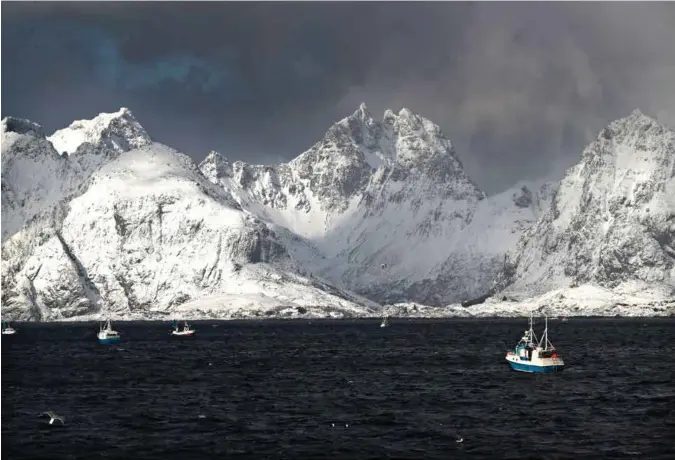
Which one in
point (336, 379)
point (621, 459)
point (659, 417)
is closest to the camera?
point (621, 459)

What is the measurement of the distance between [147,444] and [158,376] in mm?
80143

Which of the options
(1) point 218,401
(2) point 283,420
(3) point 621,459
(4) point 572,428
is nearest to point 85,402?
(1) point 218,401

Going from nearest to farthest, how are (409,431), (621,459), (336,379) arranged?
(621,459) → (409,431) → (336,379)

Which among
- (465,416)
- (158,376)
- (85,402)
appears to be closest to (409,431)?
(465,416)

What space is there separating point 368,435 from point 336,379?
218 feet

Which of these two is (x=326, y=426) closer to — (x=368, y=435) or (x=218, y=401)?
(x=368, y=435)

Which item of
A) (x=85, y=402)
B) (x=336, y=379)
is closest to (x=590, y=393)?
(x=336, y=379)

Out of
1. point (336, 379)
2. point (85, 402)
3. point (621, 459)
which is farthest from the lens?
point (336, 379)

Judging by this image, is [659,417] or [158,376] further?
[158,376]

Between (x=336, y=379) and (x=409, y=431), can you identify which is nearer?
(x=409, y=431)

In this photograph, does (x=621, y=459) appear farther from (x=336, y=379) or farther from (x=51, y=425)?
(x=336, y=379)

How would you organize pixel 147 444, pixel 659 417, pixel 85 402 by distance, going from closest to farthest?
pixel 147 444
pixel 659 417
pixel 85 402

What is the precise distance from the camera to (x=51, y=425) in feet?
431

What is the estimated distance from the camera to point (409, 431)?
416 feet
